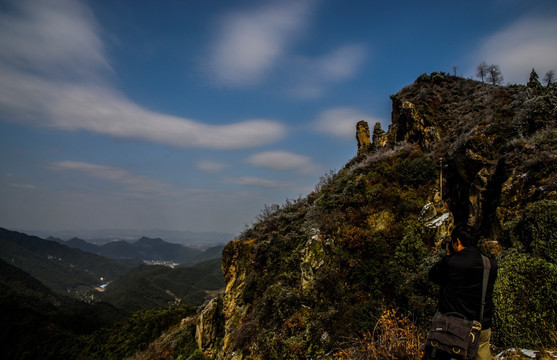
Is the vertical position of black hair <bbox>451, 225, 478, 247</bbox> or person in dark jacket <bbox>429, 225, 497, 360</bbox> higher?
black hair <bbox>451, 225, 478, 247</bbox>

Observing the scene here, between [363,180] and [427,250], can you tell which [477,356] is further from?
[363,180]

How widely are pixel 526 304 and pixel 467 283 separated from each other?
2.28m

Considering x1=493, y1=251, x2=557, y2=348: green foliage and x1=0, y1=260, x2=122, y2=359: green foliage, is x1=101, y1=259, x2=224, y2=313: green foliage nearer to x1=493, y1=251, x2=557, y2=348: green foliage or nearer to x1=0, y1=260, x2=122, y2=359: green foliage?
x1=0, y1=260, x2=122, y2=359: green foliage

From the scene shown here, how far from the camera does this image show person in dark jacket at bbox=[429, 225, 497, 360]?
3.07 meters

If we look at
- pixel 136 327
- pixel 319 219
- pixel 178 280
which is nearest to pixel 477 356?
pixel 319 219

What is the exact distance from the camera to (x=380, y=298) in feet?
25.0

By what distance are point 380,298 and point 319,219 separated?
4.55 m

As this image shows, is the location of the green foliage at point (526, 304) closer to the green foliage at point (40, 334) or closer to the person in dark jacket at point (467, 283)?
the person in dark jacket at point (467, 283)

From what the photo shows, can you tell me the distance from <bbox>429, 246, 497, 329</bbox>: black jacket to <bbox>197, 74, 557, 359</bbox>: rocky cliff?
6.96 feet

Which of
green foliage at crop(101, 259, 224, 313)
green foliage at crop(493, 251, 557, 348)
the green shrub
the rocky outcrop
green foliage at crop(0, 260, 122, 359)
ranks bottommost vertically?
green foliage at crop(101, 259, 224, 313)

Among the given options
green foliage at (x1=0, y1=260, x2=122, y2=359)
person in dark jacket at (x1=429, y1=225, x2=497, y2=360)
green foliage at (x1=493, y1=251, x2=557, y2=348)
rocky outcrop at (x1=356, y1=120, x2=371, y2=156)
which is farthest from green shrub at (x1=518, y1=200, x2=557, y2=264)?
green foliage at (x1=0, y1=260, x2=122, y2=359)

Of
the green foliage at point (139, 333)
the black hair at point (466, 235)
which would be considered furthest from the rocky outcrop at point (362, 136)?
the green foliage at point (139, 333)

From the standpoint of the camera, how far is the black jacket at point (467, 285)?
307 centimetres

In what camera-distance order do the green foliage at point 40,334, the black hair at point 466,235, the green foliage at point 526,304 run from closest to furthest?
1. the black hair at point 466,235
2. the green foliage at point 526,304
3. the green foliage at point 40,334
